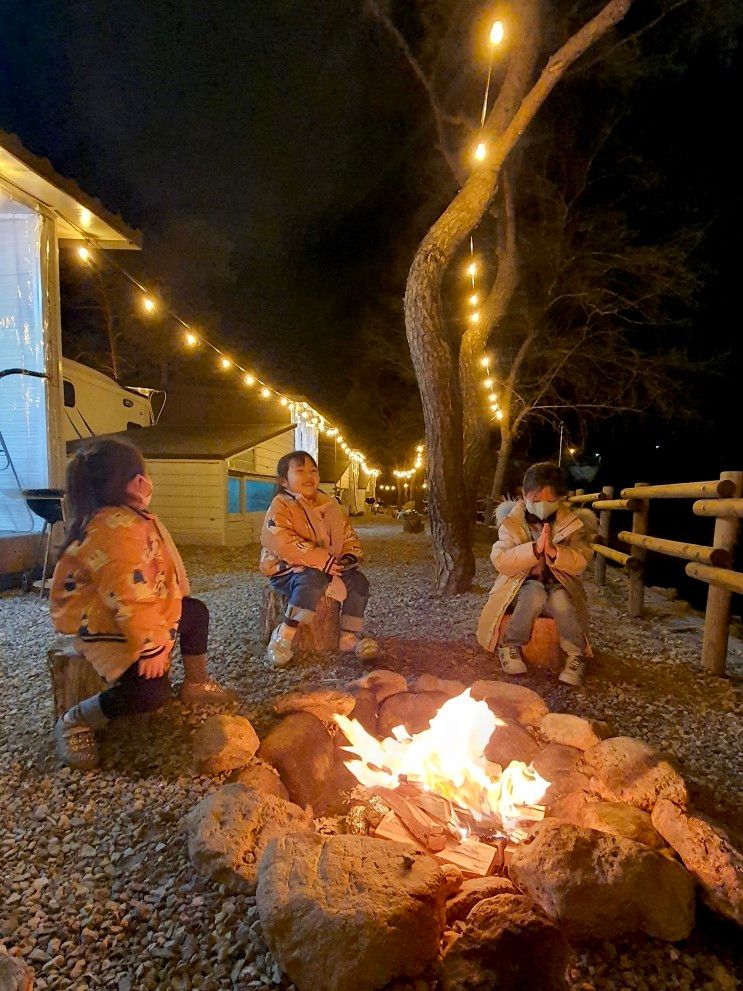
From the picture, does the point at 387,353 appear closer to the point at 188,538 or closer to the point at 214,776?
the point at 188,538

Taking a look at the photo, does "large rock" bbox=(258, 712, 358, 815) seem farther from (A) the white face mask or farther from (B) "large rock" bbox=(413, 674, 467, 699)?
(A) the white face mask

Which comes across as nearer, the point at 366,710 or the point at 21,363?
the point at 366,710

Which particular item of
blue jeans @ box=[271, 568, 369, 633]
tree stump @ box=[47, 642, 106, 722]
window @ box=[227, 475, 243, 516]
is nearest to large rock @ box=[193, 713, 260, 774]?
tree stump @ box=[47, 642, 106, 722]

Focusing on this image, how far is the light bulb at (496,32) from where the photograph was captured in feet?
17.9

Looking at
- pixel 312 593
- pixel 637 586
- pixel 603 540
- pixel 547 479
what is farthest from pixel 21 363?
pixel 603 540

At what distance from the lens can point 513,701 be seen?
2.88 metres

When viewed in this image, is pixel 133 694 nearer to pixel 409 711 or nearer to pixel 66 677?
pixel 66 677

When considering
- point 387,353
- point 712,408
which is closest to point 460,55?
point 387,353

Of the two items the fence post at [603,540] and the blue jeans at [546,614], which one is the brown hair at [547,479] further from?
the fence post at [603,540]

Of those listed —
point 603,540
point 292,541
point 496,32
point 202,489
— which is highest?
point 496,32

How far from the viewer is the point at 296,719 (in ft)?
8.56

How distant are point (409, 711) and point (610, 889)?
1.42 metres

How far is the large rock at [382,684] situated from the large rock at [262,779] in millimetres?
828

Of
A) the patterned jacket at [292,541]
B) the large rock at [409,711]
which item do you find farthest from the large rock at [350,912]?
the patterned jacket at [292,541]
